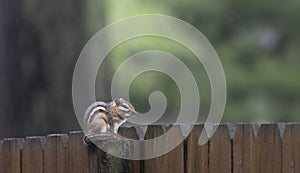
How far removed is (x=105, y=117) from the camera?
3033 millimetres

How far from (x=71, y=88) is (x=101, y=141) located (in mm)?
3178

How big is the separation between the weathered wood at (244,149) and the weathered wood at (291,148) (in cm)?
11

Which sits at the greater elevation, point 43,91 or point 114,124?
point 43,91

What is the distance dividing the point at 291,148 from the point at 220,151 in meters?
0.25

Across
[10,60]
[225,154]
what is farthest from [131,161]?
[10,60]

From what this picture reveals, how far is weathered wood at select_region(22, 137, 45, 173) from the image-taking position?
3.24 m

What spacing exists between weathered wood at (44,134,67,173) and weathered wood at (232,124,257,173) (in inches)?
25.7

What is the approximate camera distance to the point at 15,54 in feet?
19.7

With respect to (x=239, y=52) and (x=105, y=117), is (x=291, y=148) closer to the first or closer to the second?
(x=105, y=117)

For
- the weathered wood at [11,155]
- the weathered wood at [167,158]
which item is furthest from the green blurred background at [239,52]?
the weathered wood at [167,158]

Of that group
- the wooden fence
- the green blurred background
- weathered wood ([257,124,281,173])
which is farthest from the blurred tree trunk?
weathered wood ([257,124,281,173])

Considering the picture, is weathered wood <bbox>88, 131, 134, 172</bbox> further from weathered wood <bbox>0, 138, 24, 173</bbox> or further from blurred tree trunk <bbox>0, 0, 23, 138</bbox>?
blurred tree trunk <bbox>0, 0, 23, 138</bbox>

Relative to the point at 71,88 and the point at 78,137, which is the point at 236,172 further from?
the point at 71,88

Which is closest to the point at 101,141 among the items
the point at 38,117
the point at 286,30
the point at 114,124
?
the point at 114,124
